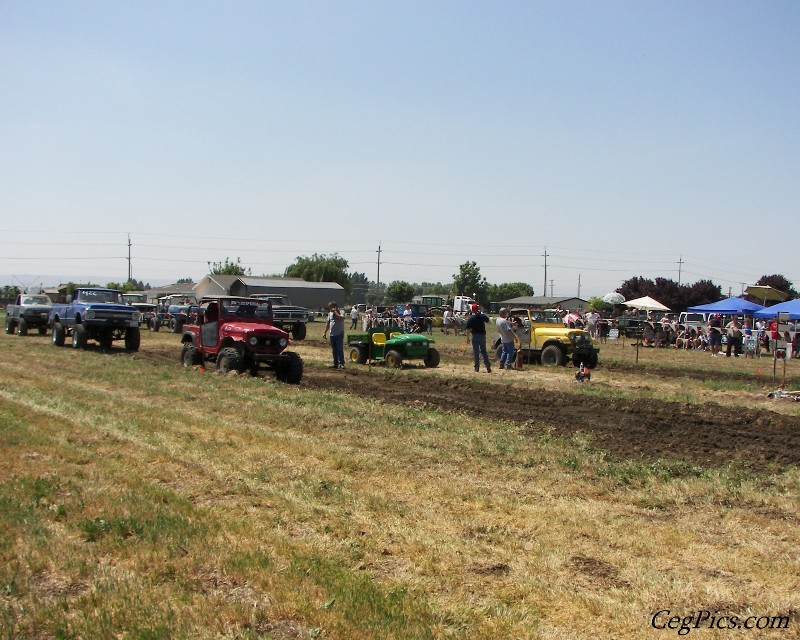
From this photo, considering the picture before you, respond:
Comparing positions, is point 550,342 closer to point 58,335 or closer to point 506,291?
point 58,335

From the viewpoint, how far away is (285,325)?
1286 inches

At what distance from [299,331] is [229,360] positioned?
53.0ft

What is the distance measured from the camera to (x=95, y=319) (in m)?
23.4

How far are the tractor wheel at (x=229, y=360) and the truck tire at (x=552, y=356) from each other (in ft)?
29.9

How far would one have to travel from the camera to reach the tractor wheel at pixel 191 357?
17688mm

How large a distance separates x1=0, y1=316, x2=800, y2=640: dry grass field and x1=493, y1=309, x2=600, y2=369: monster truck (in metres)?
8.06

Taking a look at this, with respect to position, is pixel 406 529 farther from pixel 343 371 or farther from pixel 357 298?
pixel 357 298

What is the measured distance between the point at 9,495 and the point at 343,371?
490 inches

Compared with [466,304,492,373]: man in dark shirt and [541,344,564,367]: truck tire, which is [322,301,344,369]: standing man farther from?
[541,344,564,367]: truck tire

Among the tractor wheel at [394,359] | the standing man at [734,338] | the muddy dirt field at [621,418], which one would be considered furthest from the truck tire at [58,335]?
the standing man at [734,338]

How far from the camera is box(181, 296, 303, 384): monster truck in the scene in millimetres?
15992

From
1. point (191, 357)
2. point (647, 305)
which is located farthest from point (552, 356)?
point (647, 305)

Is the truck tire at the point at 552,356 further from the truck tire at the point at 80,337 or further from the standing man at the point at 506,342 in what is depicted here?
the truck tire at the point at 80,337


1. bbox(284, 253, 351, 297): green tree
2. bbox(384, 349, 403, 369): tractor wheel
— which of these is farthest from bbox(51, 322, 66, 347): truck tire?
bbox(284, 253, 351, 297): green tree
